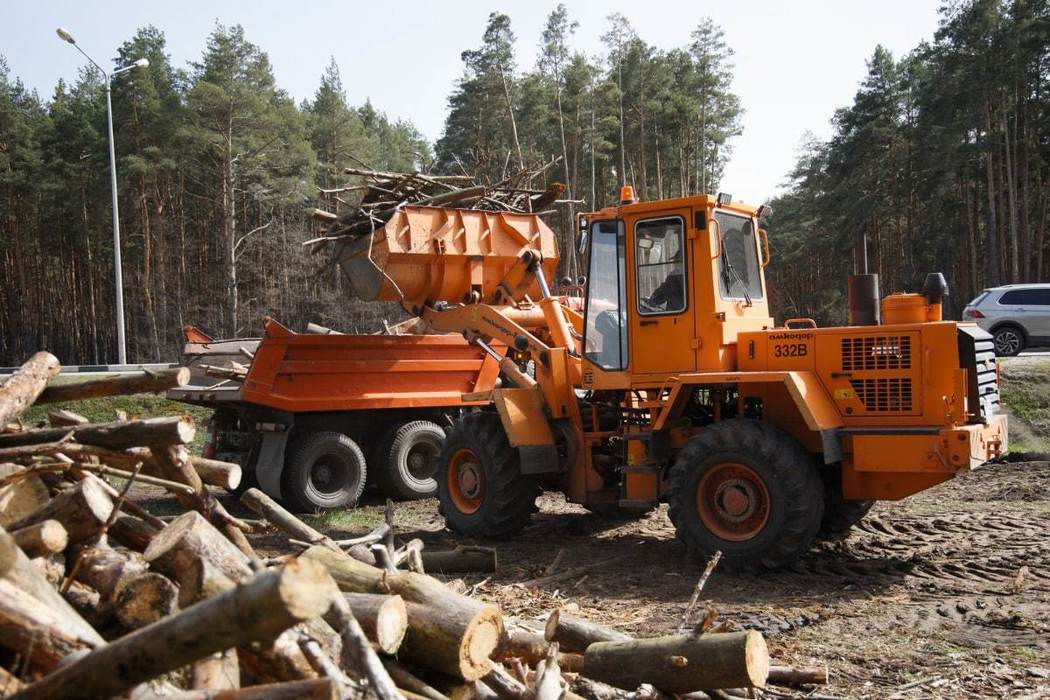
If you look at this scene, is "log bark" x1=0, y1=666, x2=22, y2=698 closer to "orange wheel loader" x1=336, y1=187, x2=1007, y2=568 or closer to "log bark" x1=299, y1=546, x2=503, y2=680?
"log bark" x1=299, y1=546, x2=503, y2=680

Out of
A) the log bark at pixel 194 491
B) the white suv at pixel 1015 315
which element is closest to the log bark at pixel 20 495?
the log bark at pixel 194 491

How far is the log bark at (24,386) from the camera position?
519 centimetres

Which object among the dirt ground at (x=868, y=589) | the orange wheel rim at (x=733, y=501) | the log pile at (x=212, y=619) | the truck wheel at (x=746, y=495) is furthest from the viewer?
the orange wheel rim at (x=733, y=501)

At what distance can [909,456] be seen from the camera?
698cm

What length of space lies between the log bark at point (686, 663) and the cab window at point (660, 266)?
3.98 m

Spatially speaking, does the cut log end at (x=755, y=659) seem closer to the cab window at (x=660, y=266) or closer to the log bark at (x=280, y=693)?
the log bark at (x=280, y=693)

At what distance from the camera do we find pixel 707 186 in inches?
1625

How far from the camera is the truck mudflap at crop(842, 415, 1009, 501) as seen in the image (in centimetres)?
682

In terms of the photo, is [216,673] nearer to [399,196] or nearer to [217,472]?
[217,472]

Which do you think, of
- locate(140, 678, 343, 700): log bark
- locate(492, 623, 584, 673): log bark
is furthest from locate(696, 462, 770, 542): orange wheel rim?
locate(140, 678, 343, 700): log bark

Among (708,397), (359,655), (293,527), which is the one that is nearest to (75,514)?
(359,655)

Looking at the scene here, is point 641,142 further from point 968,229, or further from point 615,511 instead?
point 615,511

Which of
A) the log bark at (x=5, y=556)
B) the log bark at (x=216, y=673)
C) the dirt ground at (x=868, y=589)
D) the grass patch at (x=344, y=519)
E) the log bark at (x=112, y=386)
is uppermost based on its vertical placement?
the log bark at (x=112, y=386)

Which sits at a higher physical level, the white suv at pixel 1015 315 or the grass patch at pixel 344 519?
the white suv at pixel 1015 315
